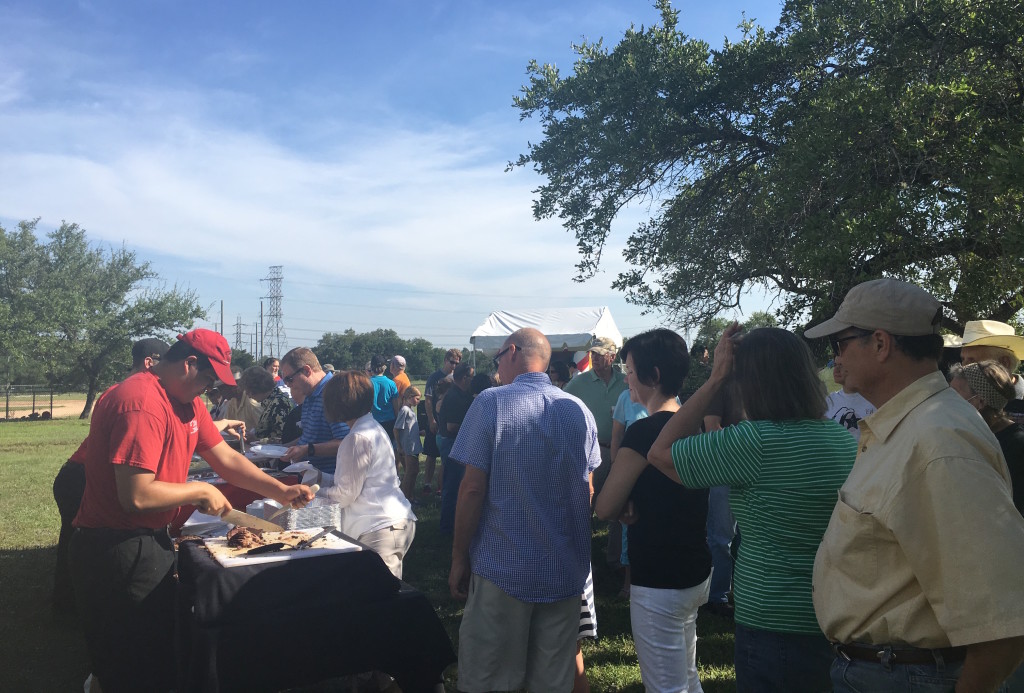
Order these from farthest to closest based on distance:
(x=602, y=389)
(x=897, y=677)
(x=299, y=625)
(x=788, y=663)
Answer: (x=602, y=389) → (x=299, y=625) → (x=788, y=663) → (x=897, y=677)

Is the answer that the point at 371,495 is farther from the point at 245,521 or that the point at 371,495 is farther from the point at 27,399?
the point at 27,399

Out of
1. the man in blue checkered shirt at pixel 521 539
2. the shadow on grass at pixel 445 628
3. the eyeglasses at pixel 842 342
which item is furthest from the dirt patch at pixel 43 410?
the eyeglasses at pixel 842 342

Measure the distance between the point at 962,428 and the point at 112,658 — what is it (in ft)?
10.2

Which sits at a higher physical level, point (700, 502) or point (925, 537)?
point (925, 537)

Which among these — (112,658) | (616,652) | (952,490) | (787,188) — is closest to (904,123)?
(787,188)

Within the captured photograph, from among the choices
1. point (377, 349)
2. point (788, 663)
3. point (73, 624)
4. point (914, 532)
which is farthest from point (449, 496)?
point (377, 349)

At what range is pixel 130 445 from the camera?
2.71 m

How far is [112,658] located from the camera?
282 centimetres

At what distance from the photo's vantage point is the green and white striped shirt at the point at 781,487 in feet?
6.70

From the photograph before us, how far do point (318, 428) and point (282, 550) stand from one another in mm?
2287

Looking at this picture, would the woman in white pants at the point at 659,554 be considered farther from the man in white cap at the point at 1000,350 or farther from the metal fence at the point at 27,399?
the metal fence at the point at 27,399

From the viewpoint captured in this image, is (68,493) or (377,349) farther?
(377,349)

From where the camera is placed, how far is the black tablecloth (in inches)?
103

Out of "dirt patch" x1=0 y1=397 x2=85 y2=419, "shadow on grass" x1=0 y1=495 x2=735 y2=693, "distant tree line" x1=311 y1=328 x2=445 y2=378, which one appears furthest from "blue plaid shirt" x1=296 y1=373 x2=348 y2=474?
"distant tree line" x1=311 y1=328 x2=445 y2=378
